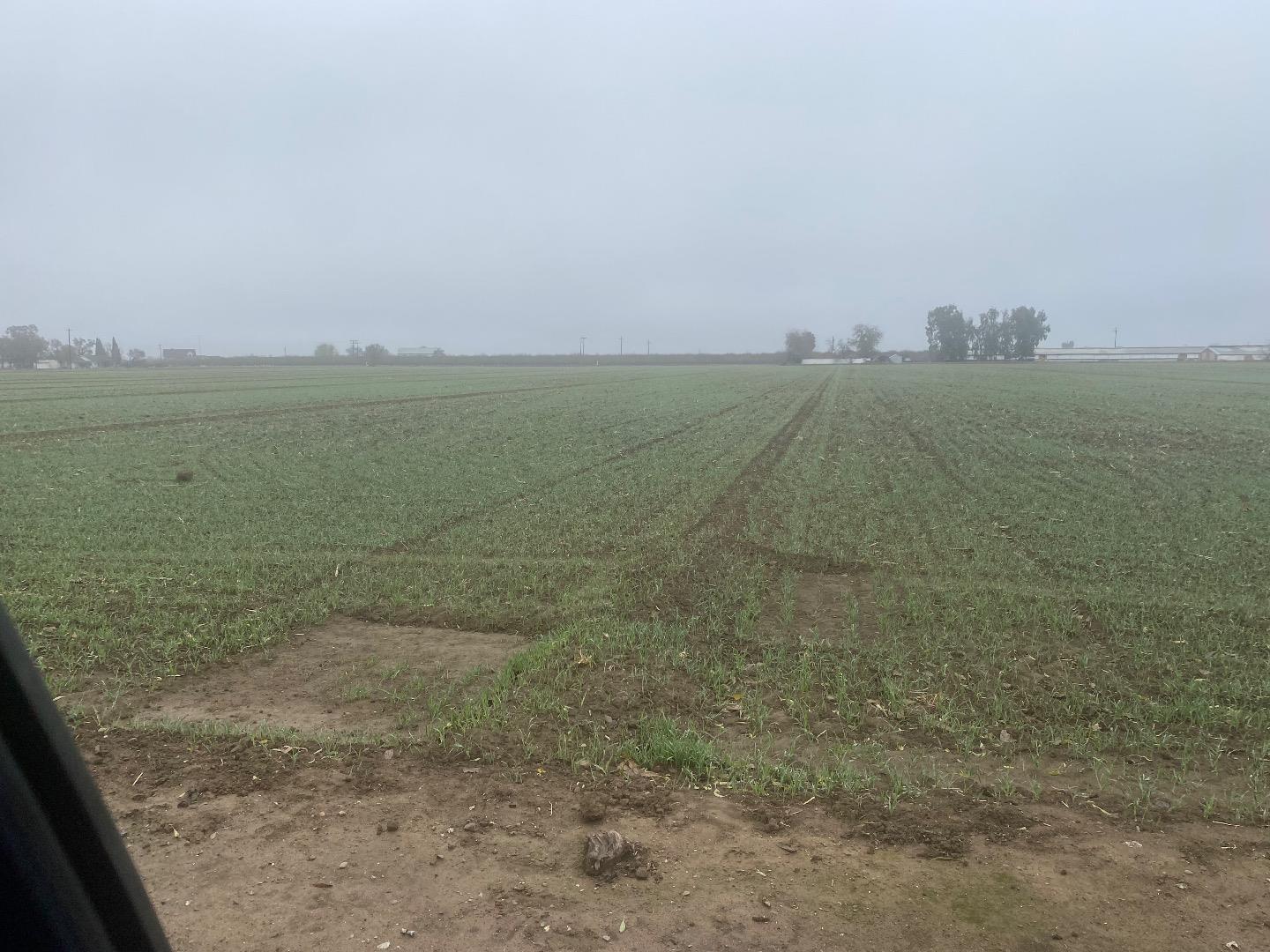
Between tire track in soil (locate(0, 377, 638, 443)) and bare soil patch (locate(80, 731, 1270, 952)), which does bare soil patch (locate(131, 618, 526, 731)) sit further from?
tire track in soil (locate(0, 377, 638, 443))

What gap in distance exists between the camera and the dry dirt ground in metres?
3.37

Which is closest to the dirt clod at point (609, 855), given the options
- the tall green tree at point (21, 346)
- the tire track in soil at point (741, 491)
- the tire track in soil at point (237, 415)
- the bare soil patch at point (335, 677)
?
the bare soil patch at point (335, 677)

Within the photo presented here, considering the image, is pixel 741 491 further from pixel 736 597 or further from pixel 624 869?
pixel 624 869

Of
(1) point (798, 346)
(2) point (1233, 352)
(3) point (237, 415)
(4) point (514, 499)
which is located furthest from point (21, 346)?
(2) point (1233, 352)

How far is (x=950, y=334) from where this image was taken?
13888cm

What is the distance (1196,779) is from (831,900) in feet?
8.67

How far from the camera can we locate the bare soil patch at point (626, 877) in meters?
3.36

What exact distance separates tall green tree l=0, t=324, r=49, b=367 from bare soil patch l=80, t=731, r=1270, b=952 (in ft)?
219

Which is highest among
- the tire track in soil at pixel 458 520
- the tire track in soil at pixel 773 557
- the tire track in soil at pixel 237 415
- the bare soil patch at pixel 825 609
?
the tire track in soil at pixel 237 415

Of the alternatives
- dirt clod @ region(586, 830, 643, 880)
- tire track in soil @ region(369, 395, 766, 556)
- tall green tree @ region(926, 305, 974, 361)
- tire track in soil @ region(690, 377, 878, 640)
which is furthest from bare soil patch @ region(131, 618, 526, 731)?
tall green tree @ region(926, 305, 974, 361)

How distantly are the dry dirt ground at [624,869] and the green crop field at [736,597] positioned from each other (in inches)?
13.7

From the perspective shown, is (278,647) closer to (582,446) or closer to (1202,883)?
(1202,883)

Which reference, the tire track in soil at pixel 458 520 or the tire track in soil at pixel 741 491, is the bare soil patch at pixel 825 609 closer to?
the tire track in soil at pixel 741 491

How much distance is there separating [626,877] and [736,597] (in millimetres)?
4587
